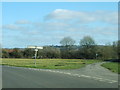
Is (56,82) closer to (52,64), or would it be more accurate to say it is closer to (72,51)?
(52,64)

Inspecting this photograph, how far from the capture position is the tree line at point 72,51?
99000 mm

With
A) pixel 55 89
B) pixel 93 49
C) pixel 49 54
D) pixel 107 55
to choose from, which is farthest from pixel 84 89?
pixel 49 54

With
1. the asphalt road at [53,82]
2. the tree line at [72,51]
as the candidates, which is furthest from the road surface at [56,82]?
the tree line at [72,51]

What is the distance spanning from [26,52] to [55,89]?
101720 millimetres

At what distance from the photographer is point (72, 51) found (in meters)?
109

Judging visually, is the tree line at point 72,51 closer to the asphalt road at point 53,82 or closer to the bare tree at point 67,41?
the bare tree at point 67,41

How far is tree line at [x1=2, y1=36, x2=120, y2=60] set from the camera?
325 feet

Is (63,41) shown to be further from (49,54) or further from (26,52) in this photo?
(26,52)

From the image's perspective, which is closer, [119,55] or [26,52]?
[119,55]

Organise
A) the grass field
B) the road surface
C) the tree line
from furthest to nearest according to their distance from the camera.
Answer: the tree line, the grass field, the road surface

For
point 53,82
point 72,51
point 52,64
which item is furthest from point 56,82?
point 72,51

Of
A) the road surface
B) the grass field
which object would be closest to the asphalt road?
the road surface

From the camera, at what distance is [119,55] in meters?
78.9

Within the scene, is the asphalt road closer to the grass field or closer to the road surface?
the road surface
